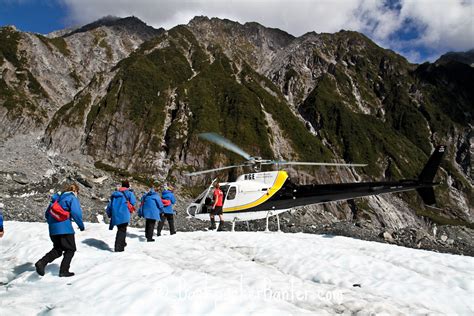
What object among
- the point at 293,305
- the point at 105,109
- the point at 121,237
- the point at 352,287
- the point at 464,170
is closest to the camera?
the point at 293,305

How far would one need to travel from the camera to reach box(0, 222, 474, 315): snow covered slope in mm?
6625

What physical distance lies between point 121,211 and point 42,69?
151170 mm

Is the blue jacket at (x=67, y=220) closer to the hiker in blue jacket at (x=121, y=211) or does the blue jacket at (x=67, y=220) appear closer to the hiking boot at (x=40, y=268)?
the hiking boot at (x=40, y=268)

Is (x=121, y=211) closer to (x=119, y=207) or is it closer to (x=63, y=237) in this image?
(x=119, y=207)

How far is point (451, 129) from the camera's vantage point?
181250 mm

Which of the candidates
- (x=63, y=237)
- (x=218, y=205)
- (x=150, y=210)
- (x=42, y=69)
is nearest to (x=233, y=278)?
(x=63, y=237)

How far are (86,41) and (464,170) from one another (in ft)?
630

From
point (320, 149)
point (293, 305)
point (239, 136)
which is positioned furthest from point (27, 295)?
point (320, 149)

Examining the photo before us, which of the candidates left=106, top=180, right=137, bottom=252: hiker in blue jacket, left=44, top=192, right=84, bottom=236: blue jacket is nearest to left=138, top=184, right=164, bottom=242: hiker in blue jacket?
left=106, top=180, right=137, bottom=252: hiker in blue jacket

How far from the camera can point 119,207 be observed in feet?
36.1

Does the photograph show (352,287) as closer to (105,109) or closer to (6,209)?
(6,209)

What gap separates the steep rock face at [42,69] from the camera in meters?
116

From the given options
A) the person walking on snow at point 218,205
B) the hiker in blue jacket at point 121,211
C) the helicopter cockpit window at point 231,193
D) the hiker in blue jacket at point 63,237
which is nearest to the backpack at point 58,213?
the hiker in blue jacket at point 63,237

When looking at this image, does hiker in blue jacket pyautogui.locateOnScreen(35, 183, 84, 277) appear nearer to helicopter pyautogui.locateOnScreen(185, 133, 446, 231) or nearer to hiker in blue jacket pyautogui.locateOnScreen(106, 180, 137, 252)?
hiker in blue jacket pyautogui.locateOnScreen(106, 180, 137, 252)
